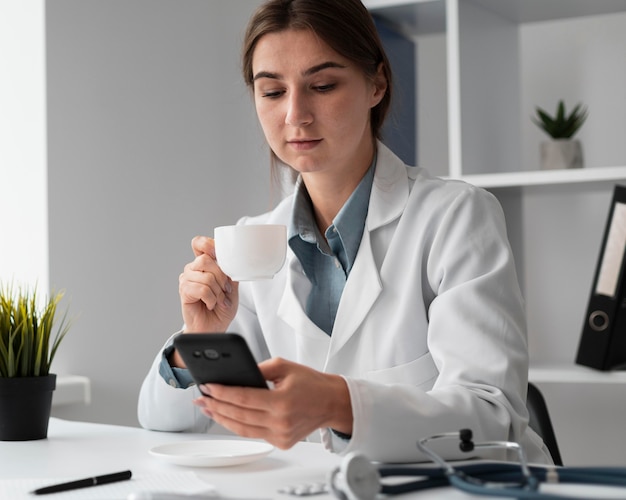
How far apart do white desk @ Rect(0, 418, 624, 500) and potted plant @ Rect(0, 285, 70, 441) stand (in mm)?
30

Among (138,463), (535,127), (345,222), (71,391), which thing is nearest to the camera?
(138,463)

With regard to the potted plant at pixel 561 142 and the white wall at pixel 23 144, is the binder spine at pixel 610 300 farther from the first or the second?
the white wall at pixel 23 144

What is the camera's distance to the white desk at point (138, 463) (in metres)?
1.04

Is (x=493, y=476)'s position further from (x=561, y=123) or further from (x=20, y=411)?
(x=561, y=123)

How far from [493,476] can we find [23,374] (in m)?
0.85

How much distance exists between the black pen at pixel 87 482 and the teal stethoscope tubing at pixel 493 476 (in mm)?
338

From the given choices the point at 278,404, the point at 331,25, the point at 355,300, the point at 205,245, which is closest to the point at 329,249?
the point at 355,300

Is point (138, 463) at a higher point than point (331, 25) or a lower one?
lower

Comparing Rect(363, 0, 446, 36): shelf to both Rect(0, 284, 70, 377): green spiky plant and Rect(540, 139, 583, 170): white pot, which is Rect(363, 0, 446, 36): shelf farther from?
Rect(0, 284, 70, 377): green spiky plant

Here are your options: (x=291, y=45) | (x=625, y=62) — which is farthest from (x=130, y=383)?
(x=625, y=62)

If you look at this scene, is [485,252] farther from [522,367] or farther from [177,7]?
[177,7]

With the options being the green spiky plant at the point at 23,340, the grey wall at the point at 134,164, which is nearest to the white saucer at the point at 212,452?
the green spiky plant at the point at 23,340

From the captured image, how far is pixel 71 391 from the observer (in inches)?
86.0

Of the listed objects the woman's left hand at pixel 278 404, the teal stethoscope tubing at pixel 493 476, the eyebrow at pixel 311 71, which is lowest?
the teal stethoscope tubing at pixel 493 476
